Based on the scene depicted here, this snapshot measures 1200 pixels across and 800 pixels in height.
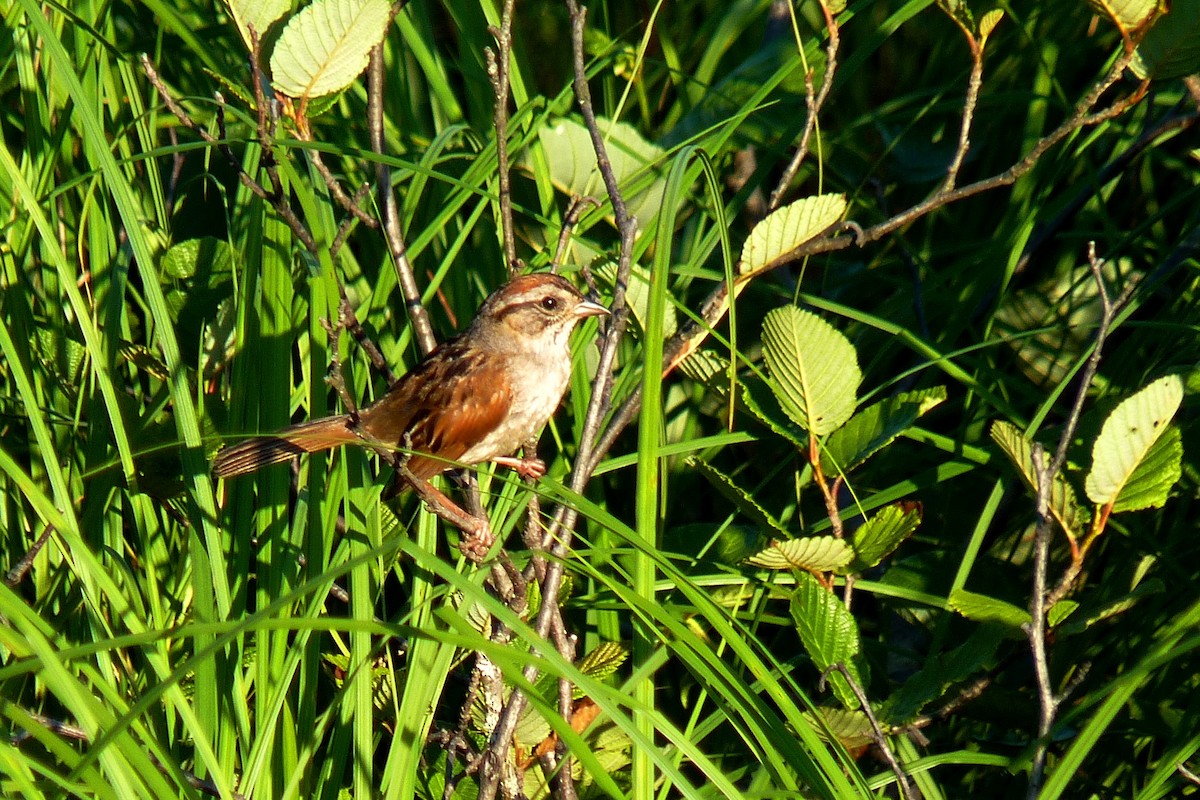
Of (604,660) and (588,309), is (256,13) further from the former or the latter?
(604,660)

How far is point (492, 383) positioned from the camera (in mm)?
3457

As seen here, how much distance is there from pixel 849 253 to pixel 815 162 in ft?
1.06

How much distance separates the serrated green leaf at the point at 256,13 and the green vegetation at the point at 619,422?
0.01 m

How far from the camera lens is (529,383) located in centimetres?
338

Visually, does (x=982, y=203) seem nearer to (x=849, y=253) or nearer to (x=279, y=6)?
(x=849, y=253)

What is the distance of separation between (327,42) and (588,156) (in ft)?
3.01

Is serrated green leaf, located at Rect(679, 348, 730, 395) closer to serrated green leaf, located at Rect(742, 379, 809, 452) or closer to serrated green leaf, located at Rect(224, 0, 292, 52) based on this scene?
serrated green leaf, located at Rect(742, 379, 809, 452)

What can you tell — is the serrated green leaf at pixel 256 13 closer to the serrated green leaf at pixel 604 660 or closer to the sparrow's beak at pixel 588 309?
the sparrow's beak at pixel 588 309

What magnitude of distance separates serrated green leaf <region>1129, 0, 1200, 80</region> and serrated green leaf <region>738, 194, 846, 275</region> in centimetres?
78

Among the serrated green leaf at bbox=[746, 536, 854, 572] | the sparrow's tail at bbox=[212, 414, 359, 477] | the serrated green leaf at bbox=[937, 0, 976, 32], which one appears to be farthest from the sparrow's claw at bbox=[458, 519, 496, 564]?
the serrated green leaf at bbox=[937, 0, 976, 32]

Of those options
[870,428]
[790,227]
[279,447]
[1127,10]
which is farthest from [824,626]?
[1127,10]

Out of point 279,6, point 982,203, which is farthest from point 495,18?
point 982,203

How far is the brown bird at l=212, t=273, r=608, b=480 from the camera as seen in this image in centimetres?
325

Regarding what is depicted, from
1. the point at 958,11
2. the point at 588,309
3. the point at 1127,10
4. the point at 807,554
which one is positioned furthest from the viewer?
the point at 588,309
